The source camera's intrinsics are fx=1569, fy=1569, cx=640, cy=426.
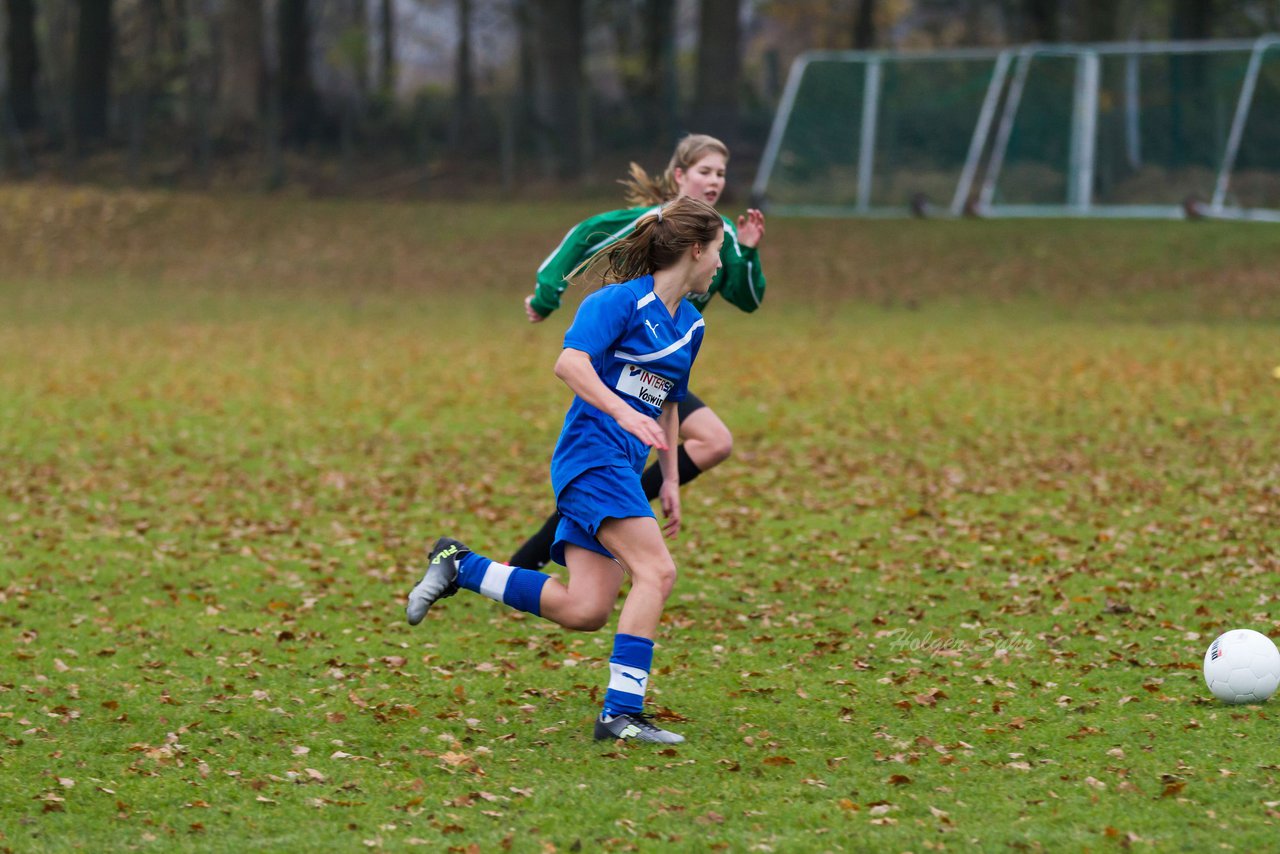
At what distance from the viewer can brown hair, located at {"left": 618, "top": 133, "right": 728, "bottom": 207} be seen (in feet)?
23.3

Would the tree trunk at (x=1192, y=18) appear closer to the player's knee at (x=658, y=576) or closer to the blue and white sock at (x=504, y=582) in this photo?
the blue and white sock at (x=504, y=582)

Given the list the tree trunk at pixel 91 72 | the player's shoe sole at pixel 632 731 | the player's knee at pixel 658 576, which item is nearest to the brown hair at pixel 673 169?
the player's knee at pixel 658 576

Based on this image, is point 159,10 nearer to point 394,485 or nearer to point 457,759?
point 394,485

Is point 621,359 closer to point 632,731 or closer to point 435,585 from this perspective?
point 435,585

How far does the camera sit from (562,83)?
35.1m

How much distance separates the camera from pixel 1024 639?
7.09m

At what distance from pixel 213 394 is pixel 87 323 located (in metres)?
8.28

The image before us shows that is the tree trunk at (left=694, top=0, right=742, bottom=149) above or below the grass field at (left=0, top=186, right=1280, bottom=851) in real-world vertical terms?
above

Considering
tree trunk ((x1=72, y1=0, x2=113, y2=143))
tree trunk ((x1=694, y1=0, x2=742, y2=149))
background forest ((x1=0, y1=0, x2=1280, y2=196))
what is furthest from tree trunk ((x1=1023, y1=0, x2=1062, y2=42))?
tree trunk ((x1=72, y1=0, x2=113, y2=143))

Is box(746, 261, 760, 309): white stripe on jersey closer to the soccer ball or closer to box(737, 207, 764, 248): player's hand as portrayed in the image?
box(737, 207, 764, 248): player's hand

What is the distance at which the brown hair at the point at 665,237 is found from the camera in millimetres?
5555

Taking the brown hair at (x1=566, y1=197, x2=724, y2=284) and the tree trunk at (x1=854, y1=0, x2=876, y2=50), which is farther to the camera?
the tree trunk at (x1=854, y1=0, x2=876, y2=50)

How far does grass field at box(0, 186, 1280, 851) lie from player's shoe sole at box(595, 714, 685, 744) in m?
0.06

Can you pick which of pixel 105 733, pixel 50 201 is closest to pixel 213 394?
pixel 105 733
